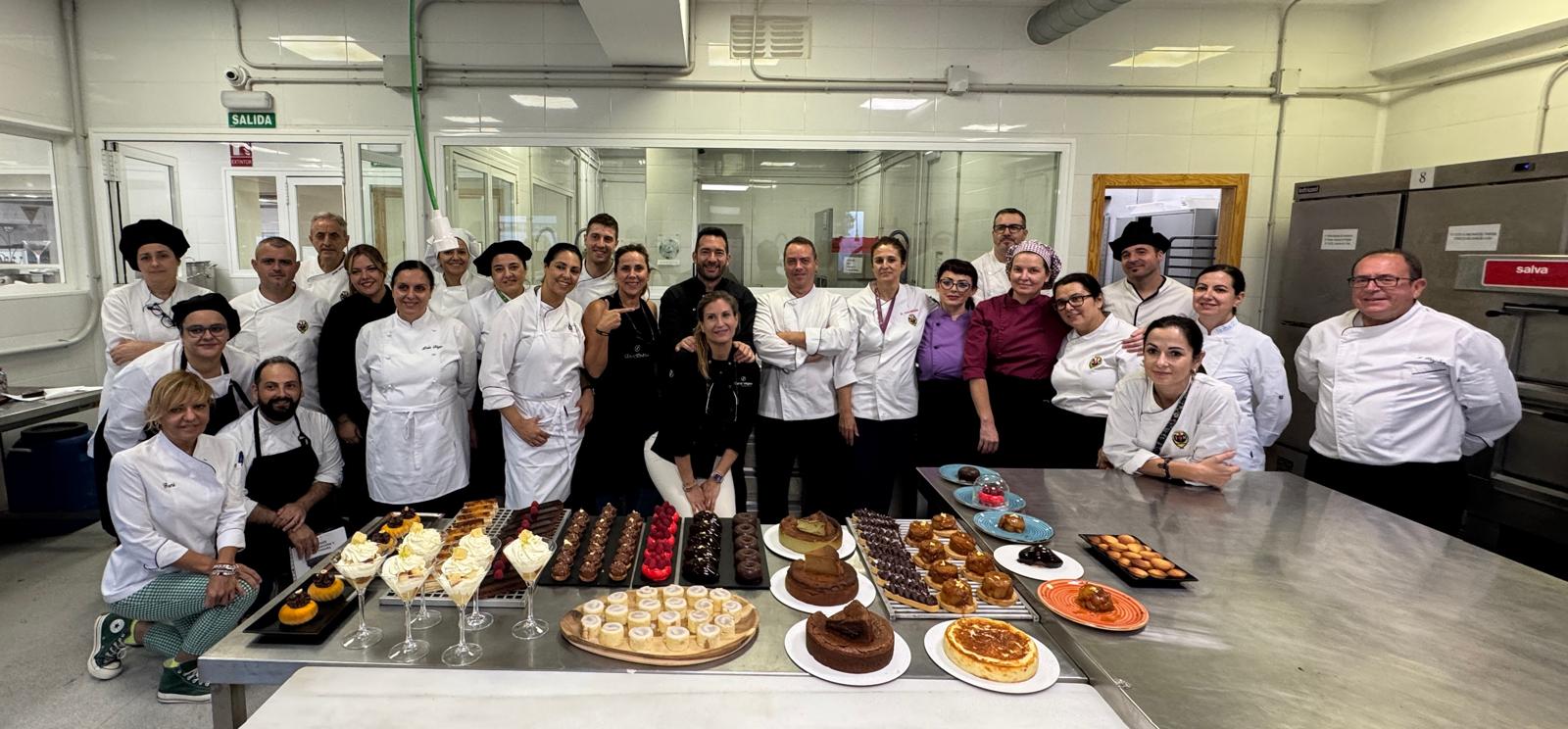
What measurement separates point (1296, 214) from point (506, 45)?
5243mm

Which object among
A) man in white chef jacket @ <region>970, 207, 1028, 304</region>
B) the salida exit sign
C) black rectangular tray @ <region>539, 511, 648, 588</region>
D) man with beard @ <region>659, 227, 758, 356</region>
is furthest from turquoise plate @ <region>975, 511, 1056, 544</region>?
the salida exit sign

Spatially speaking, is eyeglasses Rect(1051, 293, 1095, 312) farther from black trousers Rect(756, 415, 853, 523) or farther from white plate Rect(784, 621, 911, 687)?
white plate Rect(784, 621, 911, 687)

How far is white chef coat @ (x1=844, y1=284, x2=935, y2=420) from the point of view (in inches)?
138

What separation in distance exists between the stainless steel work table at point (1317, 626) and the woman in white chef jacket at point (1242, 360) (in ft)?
2.63

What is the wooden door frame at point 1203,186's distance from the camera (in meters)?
4.81

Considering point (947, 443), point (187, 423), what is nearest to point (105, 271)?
point (187, 423)

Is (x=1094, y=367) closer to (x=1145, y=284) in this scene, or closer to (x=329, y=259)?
(x=1145, y=284)

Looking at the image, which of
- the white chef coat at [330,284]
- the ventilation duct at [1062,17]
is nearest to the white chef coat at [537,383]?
the white chef coat at [330,284]

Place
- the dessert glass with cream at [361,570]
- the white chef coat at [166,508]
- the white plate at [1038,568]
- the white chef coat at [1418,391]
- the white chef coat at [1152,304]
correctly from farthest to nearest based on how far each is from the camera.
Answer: the white chef coat at [1152,304] → the white chef coat at [1418,391] → the white chef coat at [166,508] → the white plate at [1038,568] → the dessert glass with cream at [361,570]

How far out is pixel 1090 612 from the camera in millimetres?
1575

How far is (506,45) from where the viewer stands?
15.1 ft

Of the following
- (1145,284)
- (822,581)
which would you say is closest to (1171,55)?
(1145,284)

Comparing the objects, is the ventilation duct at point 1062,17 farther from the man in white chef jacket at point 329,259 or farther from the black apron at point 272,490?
the black apron at point 272,490

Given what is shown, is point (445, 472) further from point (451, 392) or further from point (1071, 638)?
point (1071, 638)
